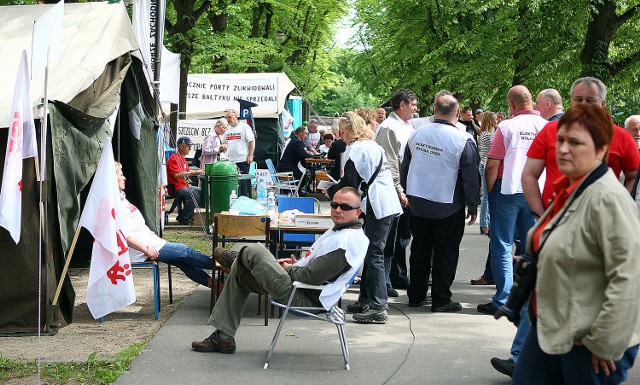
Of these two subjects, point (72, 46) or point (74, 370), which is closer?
point (74, 370)

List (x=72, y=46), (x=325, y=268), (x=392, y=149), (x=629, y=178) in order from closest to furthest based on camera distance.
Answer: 1. (x=629, y=178)
2. (x=325, y=268)
3. (x=72, y=46)
4. (x=392, y=149)

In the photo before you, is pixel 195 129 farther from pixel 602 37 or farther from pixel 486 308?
pixel 486 308

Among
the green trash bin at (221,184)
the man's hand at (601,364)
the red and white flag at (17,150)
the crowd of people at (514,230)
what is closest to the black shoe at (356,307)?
the crowd of people at (514,230)

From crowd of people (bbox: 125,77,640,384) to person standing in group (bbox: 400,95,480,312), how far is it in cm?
1

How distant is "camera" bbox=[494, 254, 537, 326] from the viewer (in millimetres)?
3781

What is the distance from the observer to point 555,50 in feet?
64.2

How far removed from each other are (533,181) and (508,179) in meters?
1.91

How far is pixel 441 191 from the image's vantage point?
27.3 ft

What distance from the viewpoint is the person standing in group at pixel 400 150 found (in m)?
9.32

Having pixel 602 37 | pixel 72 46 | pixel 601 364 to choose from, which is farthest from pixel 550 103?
pixel 602 37

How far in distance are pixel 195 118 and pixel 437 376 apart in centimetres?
1929

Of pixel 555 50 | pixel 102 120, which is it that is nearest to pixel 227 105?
pixel 555 50

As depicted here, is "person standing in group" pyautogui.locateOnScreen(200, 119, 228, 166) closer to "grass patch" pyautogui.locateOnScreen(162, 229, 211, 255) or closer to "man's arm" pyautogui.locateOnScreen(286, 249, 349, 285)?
"grass patch" pyautogui.locateOnScreen(162, 229, 211, 255)

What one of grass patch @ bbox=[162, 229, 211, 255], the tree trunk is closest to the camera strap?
grass patch @ bbox=[162, 229, 211, 255]
